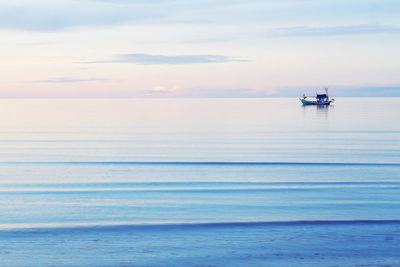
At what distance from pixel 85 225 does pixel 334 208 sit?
6733 mm

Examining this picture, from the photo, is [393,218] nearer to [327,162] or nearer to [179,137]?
[327,162]

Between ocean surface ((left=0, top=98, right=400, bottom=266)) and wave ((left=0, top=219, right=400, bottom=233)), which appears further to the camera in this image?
wave ((left=0, top=219, right=400, bottom=233))

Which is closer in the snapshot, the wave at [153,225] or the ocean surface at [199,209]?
the ocean surface at [199,209]

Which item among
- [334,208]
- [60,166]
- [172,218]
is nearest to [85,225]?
[172,218]

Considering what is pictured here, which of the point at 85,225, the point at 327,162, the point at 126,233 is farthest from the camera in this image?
the point at 327,162

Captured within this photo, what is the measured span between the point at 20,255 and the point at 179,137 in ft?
94.3

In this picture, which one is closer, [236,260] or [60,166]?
[236,260]

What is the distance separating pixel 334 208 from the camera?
522 inches

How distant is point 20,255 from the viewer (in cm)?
940

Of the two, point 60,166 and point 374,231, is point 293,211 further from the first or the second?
point 60,166

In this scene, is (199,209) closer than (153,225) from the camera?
No

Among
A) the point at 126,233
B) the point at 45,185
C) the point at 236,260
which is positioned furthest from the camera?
the point at 45,185

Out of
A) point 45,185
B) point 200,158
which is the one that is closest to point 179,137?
point 200,158

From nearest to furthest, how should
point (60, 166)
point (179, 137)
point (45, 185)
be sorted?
point (45, 185) < point (60, 166) < point (179, 137)
